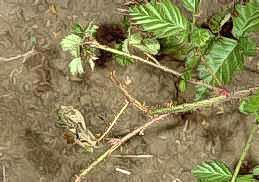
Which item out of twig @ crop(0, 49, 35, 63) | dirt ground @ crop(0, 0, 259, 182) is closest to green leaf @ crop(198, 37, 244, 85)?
dirt ground @ crop(0, 0, 259, 182)

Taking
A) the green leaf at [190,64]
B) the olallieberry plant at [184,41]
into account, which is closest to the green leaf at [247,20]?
the olallieberry plant at [184,41]

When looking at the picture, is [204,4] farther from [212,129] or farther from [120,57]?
[120,57]

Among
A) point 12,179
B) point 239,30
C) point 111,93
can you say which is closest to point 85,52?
point 239,30

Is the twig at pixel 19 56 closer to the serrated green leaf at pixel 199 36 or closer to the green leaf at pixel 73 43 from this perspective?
the green leaf at pixel 73 43

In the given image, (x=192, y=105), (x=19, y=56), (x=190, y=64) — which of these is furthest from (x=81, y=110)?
(x=192, y=105)

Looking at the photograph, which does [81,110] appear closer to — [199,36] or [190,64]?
[190,64]

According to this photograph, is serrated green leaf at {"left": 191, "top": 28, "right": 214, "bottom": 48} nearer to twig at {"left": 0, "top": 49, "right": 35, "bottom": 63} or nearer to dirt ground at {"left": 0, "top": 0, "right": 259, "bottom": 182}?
dirt ground at {"left": 0, "top": 0, "right": 259, "bottom": 182}
